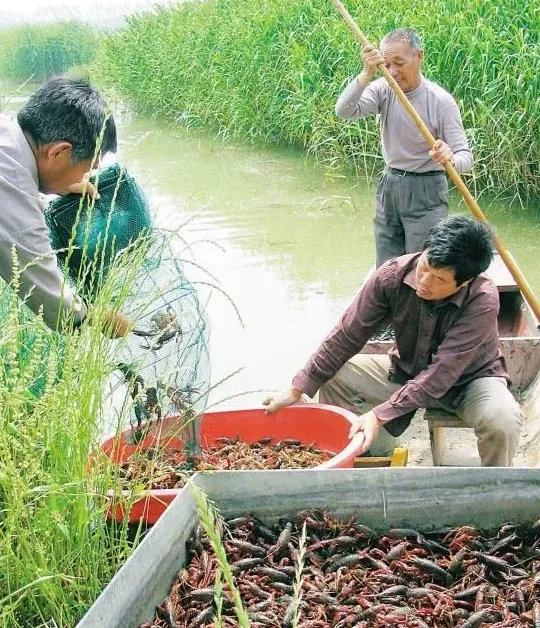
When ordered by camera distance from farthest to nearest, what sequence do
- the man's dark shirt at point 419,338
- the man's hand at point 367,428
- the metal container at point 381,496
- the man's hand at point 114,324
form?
the man's dark shirt at point 419,338 < the man's hand at point 367,428 < the metal container at point 381,496 < the man's hand at point 114,324

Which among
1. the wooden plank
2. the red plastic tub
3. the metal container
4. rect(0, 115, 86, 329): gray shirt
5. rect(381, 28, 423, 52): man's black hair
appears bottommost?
the wooden plank

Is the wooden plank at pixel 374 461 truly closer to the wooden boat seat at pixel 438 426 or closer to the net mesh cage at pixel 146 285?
the wooden boat seat at pixel 438 426

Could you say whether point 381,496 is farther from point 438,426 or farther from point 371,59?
point 371,59

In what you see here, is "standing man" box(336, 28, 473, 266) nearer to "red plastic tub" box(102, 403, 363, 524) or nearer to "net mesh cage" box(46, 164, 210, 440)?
"red plastic tub" box(102, 403, 363, 524)

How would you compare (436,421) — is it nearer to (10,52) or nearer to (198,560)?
(198,560)

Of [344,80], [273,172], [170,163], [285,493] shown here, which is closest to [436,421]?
[285,493]

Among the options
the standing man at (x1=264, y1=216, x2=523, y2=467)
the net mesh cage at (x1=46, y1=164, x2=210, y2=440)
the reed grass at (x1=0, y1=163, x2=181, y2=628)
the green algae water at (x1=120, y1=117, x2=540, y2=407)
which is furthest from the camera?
the green algae water at (x1=120, y1=117, x2=540, y2=407)

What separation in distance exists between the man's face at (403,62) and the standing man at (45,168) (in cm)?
268

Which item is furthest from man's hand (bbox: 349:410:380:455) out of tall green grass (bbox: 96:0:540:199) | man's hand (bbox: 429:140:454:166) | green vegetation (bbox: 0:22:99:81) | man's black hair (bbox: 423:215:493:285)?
green vegetation (bbox: 0:22:99:81)

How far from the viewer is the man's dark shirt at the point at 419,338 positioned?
3766 mm

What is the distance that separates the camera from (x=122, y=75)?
17125 millimetres

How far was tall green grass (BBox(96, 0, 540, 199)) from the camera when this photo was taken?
8.61m

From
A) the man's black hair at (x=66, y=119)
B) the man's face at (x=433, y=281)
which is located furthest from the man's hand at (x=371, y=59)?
the man's black hair at (x=66, y=119)

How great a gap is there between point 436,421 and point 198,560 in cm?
167
